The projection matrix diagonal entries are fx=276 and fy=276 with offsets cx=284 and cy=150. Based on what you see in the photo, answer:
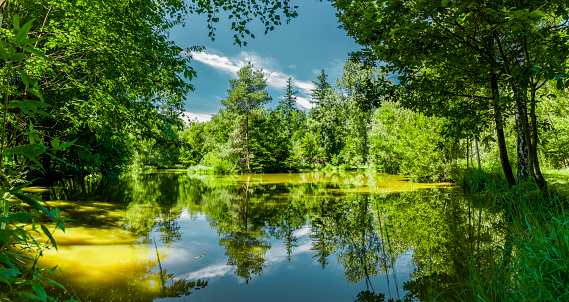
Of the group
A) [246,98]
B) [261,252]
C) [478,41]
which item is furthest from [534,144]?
[246,98]

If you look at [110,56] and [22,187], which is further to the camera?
[110,56]

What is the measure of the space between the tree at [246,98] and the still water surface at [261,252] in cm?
2443

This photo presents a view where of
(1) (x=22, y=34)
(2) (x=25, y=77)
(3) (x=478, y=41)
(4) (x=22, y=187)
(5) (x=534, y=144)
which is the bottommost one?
(4) (x=22, y=187)

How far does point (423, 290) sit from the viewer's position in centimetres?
346

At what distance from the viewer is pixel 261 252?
5.10 meters

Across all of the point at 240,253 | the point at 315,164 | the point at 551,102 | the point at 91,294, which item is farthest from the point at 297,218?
the point at 315,164

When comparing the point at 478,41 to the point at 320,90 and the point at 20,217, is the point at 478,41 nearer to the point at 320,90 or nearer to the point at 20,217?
the point at 20,217

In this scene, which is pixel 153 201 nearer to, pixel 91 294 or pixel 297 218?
pixel 297 218

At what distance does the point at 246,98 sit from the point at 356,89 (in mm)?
23854

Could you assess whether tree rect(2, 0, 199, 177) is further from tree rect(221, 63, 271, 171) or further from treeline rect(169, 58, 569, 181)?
tree rect(221, 63, 271, 171)

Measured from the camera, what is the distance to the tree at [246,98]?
3216 centimetres

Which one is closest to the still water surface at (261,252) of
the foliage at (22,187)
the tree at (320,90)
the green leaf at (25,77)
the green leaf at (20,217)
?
the foliage at (22,187)

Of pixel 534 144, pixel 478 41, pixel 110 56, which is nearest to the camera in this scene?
pixel 534 144

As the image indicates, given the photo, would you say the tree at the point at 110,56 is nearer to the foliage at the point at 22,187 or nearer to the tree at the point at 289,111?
the foliage at the point at 22,187
